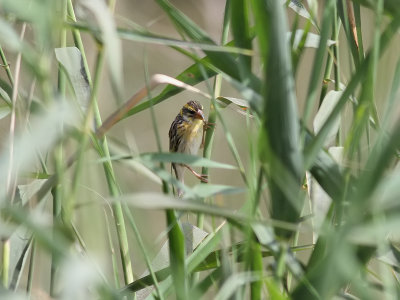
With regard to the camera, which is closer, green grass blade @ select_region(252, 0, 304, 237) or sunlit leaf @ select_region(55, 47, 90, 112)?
green grass blade @ select_region(252, 0, 304, 237)

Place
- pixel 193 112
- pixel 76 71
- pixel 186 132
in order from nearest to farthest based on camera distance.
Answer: pixel 76 71 → pixel 193 112 → pixel 186 132

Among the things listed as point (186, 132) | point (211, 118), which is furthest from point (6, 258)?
point (186, 132)

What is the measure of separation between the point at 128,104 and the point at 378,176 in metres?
0.32

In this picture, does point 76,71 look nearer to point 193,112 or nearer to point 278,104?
point 278,104

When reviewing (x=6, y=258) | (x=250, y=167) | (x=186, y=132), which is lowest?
(x=186, y=132)

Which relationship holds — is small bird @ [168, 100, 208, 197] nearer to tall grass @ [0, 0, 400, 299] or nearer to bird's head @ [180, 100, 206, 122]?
bird's head @ [180, 100, 206, 122]

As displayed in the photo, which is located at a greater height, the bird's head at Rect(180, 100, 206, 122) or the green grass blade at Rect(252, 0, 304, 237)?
the green grass blade at Rect(252, 0, 304, 237)

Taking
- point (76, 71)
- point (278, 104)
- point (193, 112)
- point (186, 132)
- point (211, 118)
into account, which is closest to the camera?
point (278, 104)

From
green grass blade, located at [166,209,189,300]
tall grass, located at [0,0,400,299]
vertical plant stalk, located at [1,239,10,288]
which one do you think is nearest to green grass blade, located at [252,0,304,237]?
tall grass, located at [0,0,400,299]

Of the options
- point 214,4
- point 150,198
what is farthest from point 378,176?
point 214,4

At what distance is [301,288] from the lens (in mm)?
806

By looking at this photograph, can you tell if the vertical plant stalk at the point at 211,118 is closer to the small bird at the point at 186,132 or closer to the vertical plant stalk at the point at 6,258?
the vertical plant stalk at the point at 6,258

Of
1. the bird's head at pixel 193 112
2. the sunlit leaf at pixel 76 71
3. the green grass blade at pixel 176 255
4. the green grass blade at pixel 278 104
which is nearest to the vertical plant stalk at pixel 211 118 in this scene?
the sunlit leaf at pixel 76 71

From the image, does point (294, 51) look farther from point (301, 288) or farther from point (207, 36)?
point (301, 288)
